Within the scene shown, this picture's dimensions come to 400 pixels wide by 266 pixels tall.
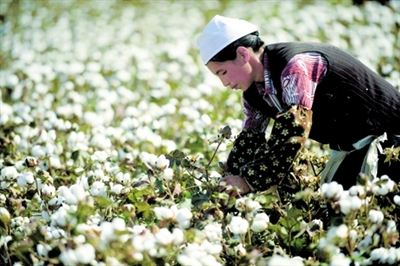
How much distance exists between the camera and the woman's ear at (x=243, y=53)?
7.95ft

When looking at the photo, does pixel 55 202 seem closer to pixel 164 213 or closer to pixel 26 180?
pixel 26 180

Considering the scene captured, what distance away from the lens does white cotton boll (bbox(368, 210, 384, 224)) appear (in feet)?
6.67

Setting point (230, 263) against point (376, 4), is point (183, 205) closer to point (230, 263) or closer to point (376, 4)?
point (230, 263)

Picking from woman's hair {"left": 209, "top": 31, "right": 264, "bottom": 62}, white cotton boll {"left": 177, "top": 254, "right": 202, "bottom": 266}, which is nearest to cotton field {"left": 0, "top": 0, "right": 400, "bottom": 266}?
white cotton boll {"left": 177, "top": 254, "right": 202, "bottom": 266}

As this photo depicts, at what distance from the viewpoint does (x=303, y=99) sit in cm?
229

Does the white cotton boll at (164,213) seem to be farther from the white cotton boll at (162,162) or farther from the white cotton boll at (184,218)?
the white cotton boll at (162,162)

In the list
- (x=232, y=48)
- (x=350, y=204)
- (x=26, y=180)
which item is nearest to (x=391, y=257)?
(x=350, y=204)

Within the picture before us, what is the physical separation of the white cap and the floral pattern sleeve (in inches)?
12.5

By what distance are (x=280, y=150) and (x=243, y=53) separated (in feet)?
1.20

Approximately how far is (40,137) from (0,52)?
3124 millimetres

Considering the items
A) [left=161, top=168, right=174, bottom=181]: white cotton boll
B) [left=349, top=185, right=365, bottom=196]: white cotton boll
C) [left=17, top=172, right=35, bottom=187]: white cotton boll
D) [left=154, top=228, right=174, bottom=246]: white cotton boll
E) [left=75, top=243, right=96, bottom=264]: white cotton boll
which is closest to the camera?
[left=75, top=243, right=96, bottom=264]: white cotton boll

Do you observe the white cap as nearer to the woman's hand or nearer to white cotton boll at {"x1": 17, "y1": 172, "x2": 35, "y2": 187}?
the woman's hand

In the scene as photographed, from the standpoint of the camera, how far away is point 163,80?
5336 millimetres

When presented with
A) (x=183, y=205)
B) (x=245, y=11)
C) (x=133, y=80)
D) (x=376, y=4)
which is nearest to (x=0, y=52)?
(x=133, y=80)
